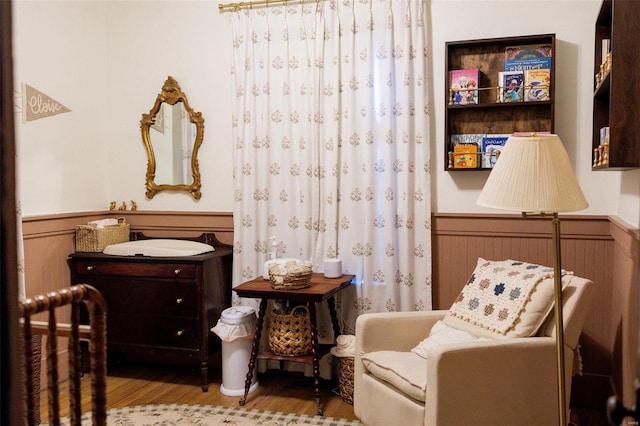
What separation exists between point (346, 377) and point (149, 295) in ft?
4.26

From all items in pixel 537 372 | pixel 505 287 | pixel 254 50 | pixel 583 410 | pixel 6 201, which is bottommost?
pixel 583 410

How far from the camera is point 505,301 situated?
8.80 feet

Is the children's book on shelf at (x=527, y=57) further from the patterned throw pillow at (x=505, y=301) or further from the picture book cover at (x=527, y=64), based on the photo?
the patterned throw pillow at (x=505, y=301)

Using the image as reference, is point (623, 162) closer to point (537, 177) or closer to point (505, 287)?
point (537, 177)

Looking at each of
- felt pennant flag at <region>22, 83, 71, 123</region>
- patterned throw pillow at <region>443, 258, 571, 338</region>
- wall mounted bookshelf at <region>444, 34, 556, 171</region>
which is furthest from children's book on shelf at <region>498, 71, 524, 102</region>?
felt pennant flag at <region>22, 83, 71, 123</region>

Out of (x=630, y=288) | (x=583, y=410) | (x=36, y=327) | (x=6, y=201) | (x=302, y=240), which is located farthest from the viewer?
(x=302, y=240)

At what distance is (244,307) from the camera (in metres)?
3.65

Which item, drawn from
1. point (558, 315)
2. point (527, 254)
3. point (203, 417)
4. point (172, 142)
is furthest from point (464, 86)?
point (203, 417)

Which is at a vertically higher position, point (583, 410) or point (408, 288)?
point (408, 288)

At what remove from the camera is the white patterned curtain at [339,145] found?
347cm

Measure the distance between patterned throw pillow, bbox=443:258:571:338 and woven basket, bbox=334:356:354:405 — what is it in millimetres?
650

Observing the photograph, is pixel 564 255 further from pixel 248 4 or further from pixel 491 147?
pixel 248 4

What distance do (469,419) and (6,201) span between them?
6.84ft

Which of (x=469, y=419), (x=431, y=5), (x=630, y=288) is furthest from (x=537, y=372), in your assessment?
(x=431, y=5)
